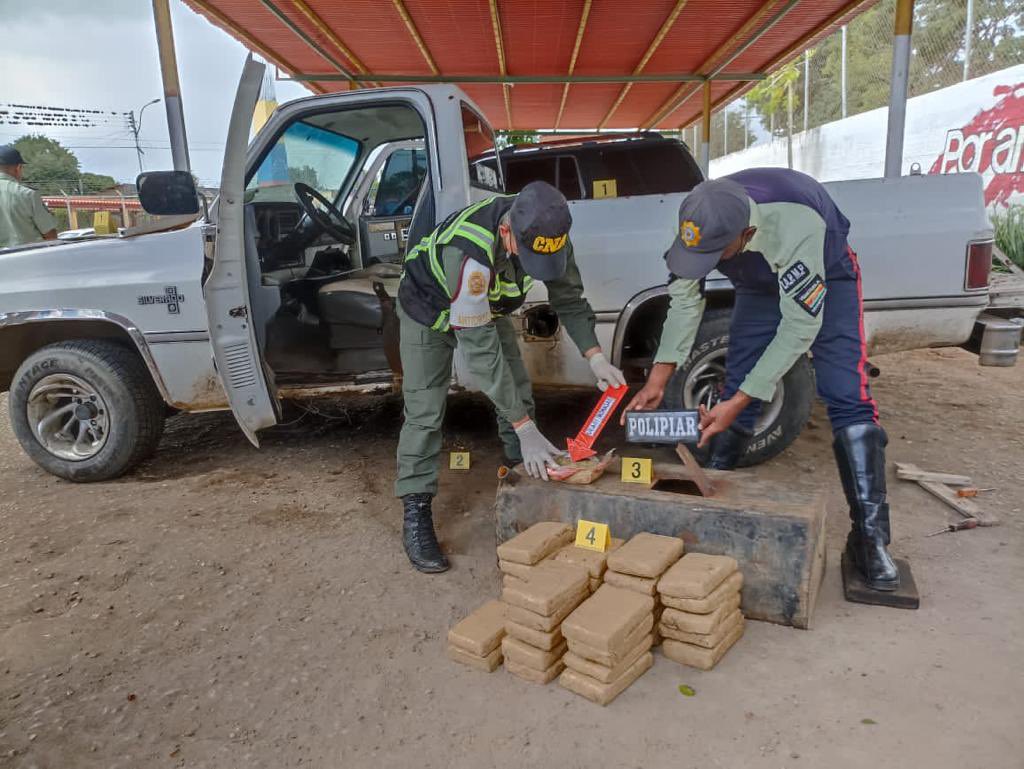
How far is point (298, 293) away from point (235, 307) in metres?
0.82

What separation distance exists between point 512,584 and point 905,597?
1379 millimetres

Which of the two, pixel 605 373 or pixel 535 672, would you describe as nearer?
pixel 535 672

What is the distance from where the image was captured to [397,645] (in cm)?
235

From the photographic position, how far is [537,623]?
2.10 metres

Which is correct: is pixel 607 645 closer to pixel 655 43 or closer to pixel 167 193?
pixel 167 193

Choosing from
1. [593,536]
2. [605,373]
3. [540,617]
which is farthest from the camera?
[605,373]

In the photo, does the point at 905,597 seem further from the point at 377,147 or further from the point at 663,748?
the point at 377,147

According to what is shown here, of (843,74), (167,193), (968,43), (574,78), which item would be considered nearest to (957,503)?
(167,193)

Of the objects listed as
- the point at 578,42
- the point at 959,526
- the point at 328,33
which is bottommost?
the point at 959,526

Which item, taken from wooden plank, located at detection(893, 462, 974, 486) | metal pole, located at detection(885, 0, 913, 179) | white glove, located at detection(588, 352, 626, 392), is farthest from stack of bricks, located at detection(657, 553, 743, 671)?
metal pole, located at detection(885, 0, 913, 179)

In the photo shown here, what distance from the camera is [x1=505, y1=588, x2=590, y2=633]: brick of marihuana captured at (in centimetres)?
209

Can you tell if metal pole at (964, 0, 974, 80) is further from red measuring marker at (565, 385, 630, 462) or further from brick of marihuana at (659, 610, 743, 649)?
brick of marihuana at (659, 610, 743, 649)

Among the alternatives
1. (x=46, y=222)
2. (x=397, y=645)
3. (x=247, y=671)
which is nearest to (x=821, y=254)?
(x=397, y=645)

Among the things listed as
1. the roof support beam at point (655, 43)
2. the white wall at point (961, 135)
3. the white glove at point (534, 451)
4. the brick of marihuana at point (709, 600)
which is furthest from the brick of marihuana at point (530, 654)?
the white wall at point (961, 135)
